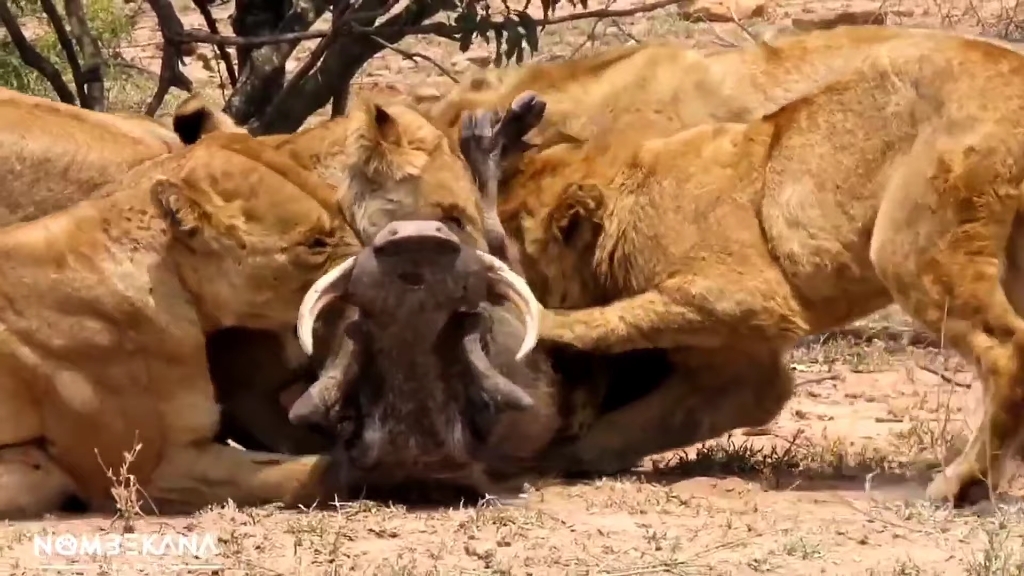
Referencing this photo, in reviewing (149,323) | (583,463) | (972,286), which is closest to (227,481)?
(149,323)

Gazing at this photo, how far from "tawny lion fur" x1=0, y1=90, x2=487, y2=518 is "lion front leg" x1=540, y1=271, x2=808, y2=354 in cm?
85

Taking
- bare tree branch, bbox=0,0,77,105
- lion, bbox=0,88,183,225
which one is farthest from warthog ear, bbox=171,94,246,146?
bare tree branch, bbox=0,0,77,105

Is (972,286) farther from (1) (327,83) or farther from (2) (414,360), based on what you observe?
(1) (327,83)

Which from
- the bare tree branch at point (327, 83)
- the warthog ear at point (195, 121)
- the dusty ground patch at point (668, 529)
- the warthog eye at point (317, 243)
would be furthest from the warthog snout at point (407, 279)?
the bare tree branch at point (327, 83)

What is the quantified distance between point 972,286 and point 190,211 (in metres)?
2.14

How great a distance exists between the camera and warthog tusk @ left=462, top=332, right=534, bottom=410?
195 inches

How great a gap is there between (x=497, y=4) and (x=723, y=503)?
10.1 m

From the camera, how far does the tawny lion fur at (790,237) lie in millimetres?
5035

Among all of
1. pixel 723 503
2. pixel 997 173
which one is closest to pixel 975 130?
pixel 997 173

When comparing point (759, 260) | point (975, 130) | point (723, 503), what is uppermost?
point (975, 130)

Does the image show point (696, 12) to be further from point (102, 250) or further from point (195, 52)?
point (102, 250)

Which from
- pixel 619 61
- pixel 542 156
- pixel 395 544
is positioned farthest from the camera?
pixel 619 61

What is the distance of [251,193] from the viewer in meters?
5.08

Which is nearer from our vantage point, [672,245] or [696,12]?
[672,245]
